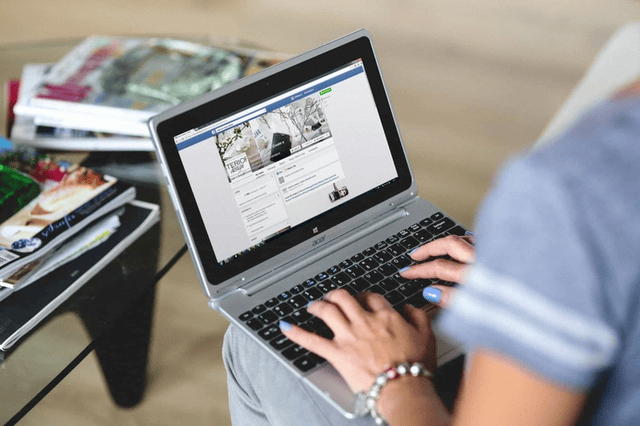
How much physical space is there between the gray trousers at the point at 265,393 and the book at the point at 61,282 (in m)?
0.24

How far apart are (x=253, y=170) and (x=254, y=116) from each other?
3.2 inches

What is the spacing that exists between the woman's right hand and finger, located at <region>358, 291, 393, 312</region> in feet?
0.24

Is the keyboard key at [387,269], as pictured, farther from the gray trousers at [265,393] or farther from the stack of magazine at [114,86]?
the stack of magazine at [114,86]

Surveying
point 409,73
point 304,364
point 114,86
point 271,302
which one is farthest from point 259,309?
point 409,73

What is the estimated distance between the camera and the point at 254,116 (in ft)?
3.12

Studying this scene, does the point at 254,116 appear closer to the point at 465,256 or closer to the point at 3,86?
the point at 465,256

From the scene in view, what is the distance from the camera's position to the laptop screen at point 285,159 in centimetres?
93

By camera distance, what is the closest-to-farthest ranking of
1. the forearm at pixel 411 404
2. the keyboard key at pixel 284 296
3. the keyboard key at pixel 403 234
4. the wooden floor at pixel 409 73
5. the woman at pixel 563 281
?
the woman at pixel 563 281
the forearm at pixel 411 404
the keyboard key at pixel 284 296
the keyboard key at pixel 403 234
the wooden floor at pixel 409 73

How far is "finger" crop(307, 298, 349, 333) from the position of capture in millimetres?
843

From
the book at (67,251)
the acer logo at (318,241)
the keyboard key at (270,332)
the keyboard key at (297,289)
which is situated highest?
the book at (67,251)

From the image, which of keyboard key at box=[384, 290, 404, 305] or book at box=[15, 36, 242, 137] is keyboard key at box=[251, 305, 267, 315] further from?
book at box=[15, 36, 242, 137]

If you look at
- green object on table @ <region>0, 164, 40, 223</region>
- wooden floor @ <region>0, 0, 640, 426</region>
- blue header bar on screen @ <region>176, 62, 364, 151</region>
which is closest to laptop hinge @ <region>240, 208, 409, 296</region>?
blue header bar on screen @ <region>176, 62, 364, 151</region>

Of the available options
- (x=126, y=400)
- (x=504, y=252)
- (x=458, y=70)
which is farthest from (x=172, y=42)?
(x=458, y=70)

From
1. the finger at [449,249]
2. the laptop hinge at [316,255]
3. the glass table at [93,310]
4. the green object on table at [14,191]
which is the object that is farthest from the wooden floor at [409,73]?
the finger at [449,249]
